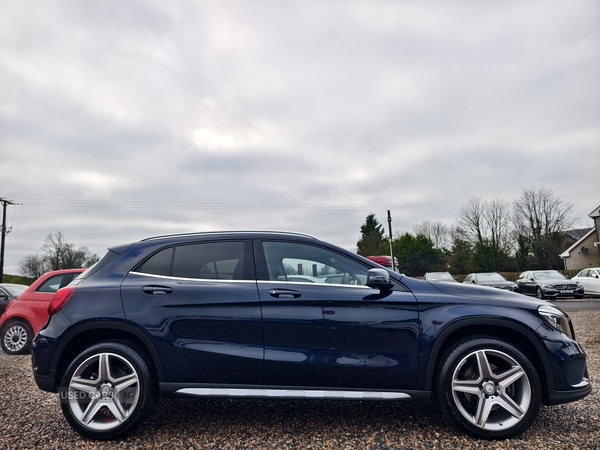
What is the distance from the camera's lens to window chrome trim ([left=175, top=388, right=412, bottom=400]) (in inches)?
125

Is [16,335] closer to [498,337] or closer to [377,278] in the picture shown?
[377,278]

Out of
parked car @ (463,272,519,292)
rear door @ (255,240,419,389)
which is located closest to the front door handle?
rear door @ (255,240,419,389)

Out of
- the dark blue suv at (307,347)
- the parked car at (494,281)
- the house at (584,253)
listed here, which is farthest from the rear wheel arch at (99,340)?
the house at (584,253)

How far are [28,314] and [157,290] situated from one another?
225 inches

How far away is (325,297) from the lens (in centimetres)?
335

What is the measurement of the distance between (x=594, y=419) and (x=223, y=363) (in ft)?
10.2

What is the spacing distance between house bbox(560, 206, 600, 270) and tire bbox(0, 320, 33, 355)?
1880 inches

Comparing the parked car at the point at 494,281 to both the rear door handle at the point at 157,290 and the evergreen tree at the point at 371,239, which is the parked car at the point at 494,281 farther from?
the evergreen tree at the point at 371,239

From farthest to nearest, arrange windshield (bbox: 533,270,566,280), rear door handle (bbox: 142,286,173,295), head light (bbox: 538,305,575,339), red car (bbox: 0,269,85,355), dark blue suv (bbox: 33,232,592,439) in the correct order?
windshield (bbox: 533,270,566,280), red car (bbox: 0,269,85,355), rear door handle (bbox: 142,286,173,295), head light (bbox: 538,305,575,339), dark blue suv (bbox: 33,232,592,439)

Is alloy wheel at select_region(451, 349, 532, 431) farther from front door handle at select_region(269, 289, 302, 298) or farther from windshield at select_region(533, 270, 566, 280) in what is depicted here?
windshield at select_region(533, 270, 566, 280)

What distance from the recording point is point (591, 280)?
68.6 feet

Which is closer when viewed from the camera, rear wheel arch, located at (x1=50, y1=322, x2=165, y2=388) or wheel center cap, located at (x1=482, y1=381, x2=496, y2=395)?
wheel center cap, located at (x1=482, y1=381, x2=496, y2=395)

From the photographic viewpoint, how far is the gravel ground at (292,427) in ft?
10.2

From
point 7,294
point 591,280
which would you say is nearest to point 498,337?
point 7,294
